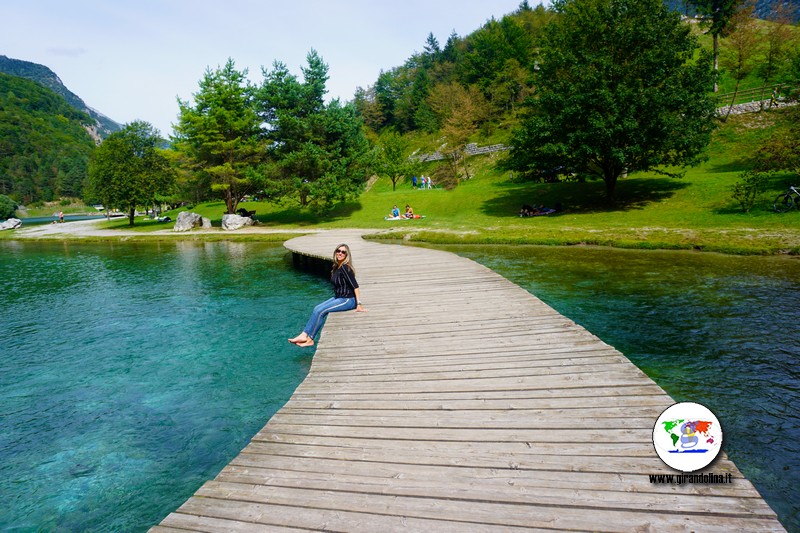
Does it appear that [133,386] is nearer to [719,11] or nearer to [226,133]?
[226,133]

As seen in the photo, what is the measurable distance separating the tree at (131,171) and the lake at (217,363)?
32.9m

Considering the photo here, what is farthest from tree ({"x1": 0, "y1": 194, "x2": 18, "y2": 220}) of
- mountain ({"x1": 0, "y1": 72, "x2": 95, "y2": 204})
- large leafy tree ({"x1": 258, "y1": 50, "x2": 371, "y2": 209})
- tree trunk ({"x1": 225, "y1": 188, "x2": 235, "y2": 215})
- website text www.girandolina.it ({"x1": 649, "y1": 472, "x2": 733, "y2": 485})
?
website text www.girandolina.it ({"x1": 649, "y1": 472, "x2": 733, "y2": 485})

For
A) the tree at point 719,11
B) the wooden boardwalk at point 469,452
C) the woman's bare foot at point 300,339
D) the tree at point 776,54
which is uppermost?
the tree at point 719,11

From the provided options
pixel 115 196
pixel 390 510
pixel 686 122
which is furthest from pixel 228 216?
pixel 390 510

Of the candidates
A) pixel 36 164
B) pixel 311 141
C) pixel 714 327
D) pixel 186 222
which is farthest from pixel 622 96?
pixel 36 164

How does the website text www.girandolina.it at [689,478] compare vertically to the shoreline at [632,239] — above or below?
below

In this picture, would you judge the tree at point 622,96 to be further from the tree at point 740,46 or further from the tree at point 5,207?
the tree at point 5,207

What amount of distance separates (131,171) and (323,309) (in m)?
51.3

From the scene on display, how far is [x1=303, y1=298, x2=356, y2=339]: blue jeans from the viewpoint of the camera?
428 inches

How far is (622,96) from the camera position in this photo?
92.5 feet

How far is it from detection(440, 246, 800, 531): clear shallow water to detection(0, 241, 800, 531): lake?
0.04 metres

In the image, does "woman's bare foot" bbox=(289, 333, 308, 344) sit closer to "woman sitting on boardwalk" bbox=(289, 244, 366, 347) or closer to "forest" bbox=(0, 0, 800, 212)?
"woman sitting on boardwalk" bbox=(289, 244, 366, 347)

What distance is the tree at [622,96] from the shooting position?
28250 mm

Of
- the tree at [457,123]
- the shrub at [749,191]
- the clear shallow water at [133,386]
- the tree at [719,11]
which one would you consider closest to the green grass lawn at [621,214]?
the shrub at [749,191]
